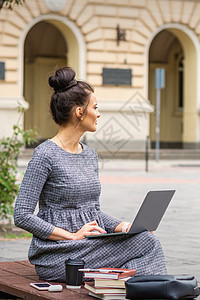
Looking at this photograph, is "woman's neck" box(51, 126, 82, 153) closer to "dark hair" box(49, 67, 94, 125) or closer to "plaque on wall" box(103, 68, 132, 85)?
"dark hair" box(49, 67, 94, 125)

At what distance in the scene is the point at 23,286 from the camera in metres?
4.34

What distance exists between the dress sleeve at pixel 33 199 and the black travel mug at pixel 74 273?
0.84ft

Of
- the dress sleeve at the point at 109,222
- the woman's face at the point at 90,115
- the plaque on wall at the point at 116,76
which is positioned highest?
the plaque on wall at the point at 116,76

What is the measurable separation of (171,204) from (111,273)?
27.4ft

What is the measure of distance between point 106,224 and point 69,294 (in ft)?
2.36

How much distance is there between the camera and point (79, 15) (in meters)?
26.4

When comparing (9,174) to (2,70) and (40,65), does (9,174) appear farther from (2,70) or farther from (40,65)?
(40,65)

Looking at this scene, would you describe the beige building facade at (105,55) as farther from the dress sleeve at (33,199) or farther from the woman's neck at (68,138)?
the dress sleeve at (33,199)

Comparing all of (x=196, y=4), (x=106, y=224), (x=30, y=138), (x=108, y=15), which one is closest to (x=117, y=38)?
(x=108, y=15)

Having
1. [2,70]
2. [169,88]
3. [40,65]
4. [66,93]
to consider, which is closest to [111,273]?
[66,93]

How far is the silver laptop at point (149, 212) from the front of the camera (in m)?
4.31

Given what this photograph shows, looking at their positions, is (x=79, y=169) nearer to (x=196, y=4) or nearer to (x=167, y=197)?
(x=167, y=197)

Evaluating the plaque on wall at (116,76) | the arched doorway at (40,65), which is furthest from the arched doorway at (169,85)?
the plaque on wall at (116,76)

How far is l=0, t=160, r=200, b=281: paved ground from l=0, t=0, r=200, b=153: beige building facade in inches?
98.6
